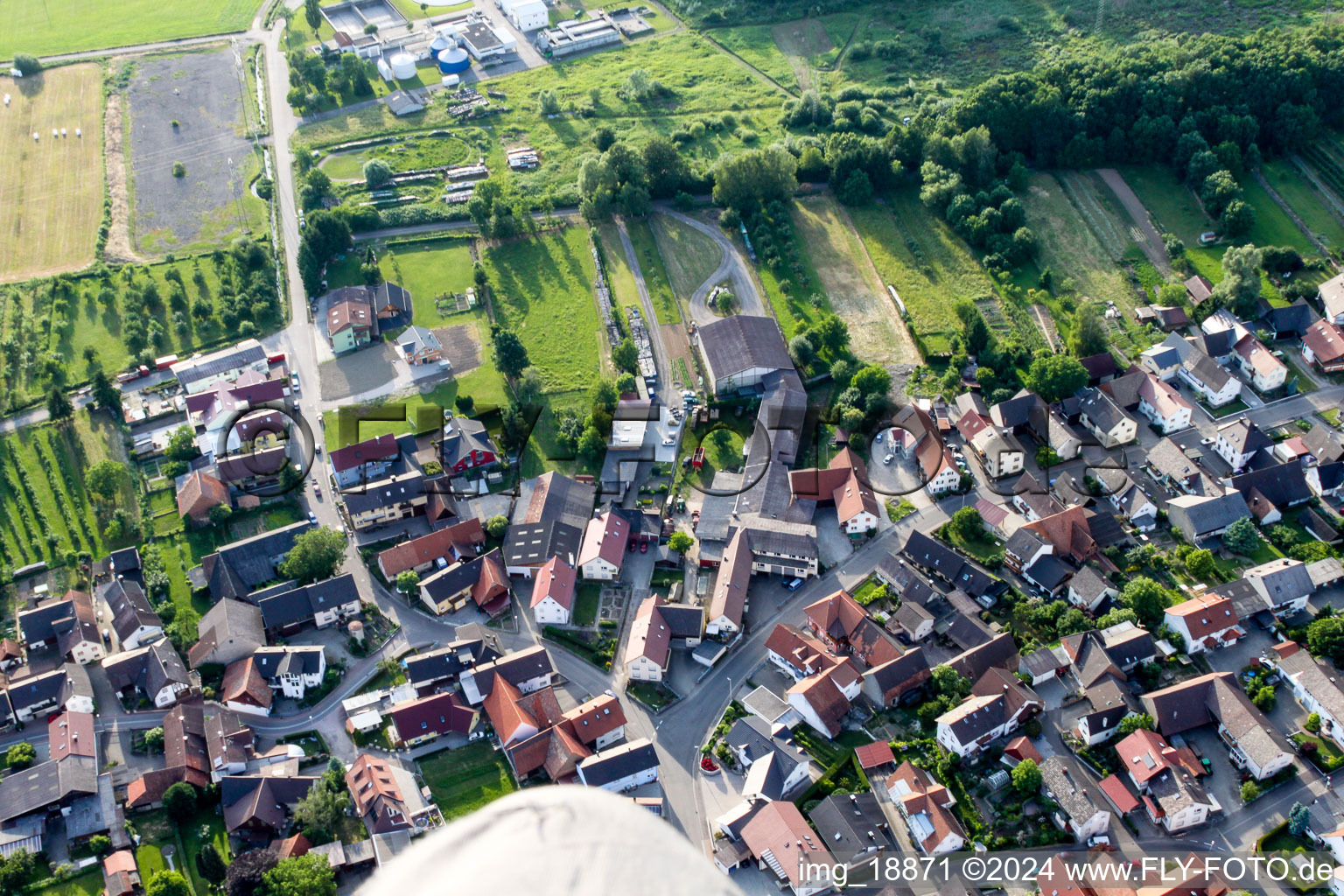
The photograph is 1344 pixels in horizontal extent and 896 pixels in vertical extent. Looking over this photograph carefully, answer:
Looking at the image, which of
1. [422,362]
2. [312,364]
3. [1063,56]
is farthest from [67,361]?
[1063,56]

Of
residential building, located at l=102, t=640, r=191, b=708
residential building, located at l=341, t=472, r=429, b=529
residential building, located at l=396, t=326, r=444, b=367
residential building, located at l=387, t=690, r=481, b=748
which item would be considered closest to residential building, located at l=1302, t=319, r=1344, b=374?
residential building, located at l=387, t=690, r=481, b=748

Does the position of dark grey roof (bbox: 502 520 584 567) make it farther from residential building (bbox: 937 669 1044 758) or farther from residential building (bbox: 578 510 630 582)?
residential building (bbox: 937 669 1044 758)

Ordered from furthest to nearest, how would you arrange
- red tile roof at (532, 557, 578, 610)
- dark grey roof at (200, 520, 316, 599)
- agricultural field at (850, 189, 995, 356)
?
agricultural field at (850, 189, 995, 356) → dark grey roof at (200, 520, 316, 599) → red tile roof at (532, 557, 578, 610)

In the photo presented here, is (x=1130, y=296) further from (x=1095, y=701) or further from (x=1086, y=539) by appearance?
(x=1095, y=701)

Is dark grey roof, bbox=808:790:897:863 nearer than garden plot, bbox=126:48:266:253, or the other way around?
dark grey roof, bbox=808:790:897:863

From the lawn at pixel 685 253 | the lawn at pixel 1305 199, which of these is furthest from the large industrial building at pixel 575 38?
the lawn at pixel 1305 199

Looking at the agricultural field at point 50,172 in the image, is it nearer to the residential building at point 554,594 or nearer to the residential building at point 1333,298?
the residential building at point 554,594
